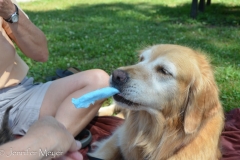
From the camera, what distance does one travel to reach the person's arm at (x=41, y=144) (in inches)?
49.9

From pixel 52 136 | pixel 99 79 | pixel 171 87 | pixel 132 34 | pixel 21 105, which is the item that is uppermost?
pixel 52 136

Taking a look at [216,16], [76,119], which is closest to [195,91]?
[76,119]

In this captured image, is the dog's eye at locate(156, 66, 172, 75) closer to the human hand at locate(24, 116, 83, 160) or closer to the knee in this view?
the knee

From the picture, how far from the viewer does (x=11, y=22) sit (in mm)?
2736

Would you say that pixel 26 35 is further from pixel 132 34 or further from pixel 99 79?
pixel 132 34

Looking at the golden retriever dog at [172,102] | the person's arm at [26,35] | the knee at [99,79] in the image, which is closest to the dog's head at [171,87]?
the golden retriever dog at [172,102]

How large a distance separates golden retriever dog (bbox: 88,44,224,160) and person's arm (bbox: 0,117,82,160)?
0.98 meters

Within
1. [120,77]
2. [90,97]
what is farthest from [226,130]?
[90,97]

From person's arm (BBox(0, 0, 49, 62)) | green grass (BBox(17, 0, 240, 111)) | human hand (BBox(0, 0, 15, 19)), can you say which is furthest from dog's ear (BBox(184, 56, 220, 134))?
human hand (BBox(0, 0, 15, 19))

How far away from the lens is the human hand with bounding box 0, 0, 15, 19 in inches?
103

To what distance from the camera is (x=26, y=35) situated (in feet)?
9.44

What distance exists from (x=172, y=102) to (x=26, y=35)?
59.0 inches

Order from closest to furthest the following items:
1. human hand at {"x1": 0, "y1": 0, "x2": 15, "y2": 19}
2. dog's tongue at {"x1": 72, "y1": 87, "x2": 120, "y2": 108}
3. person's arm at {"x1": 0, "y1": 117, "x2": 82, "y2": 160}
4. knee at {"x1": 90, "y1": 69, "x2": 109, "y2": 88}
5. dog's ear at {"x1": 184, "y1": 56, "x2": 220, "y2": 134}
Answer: person's arm at {"x1": 0, "y1": 117, "x2": 82, "y2": 160} < dog's tongue at {"x1": 72, "y1": 87, "x2": 120, "y2": 108} < dog's ear at {"x1": 184, "y1": 56, "x2": 220, "y2": 134} < human hand at {"x1": 0, "y1": 0, "x2": 15, "y2": 19} < knee at {"x1": 90, "y1": 69, "x2": 109, "y2": 88}

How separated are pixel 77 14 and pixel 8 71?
842 cm
